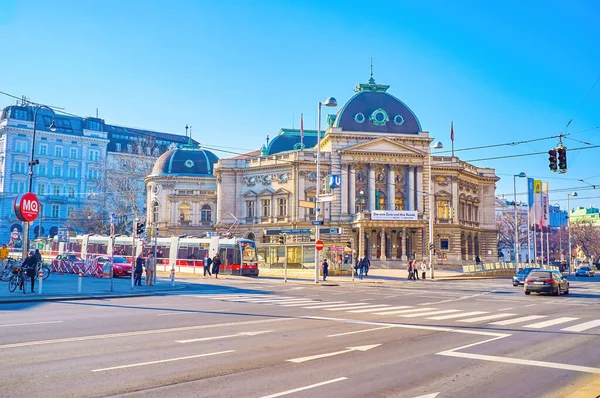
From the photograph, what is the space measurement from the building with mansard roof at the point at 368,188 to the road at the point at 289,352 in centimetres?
4543

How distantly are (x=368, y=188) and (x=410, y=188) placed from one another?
5.41 m

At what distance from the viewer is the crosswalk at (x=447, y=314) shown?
16.5 metres

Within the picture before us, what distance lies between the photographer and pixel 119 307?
20109 millimetres

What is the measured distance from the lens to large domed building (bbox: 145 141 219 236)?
80625 mm

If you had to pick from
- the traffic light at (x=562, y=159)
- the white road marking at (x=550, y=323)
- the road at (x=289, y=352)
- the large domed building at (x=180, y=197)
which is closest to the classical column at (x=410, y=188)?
the large domed building at (x=180, y=197)

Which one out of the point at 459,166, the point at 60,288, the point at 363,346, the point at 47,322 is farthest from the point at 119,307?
the point at 459,166

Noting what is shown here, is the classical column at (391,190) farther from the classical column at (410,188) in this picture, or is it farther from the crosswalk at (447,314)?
the crosswalk at (447,314)

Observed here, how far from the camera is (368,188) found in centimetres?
6988

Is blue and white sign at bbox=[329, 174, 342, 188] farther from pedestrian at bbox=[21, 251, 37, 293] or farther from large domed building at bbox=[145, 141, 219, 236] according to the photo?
large domed building at bbox=[145, 141, 219, 236]

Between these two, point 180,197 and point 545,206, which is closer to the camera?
point 545,206

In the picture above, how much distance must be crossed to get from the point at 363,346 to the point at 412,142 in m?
61.7

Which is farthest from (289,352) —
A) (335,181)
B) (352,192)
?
(352,192)

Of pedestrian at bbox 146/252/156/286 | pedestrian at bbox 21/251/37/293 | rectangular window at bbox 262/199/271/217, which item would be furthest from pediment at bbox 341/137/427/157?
pedestrian at bbox 21/251/37/293

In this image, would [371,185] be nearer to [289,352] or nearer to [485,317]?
[485,317]
